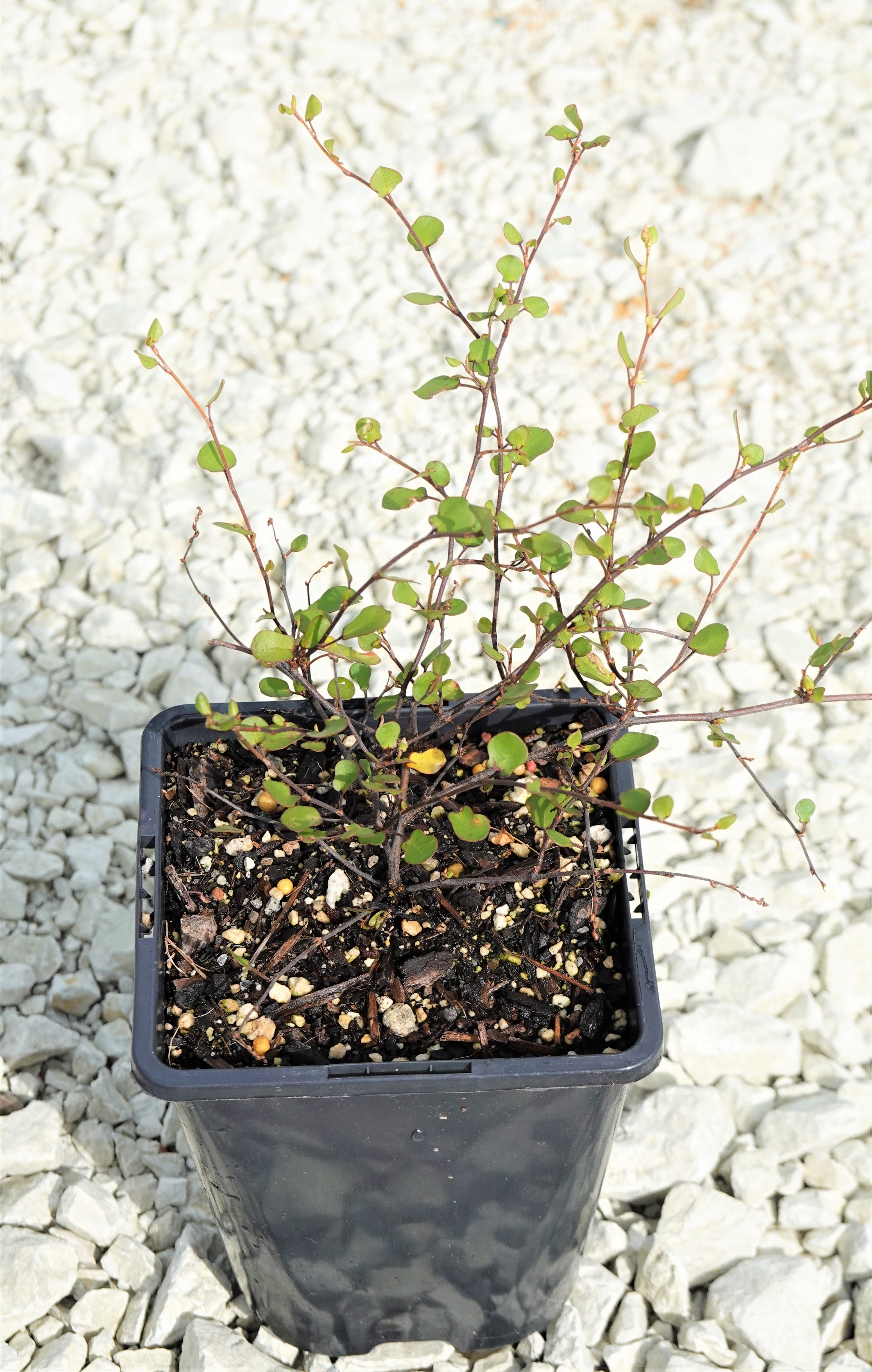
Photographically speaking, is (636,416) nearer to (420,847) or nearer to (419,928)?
(420,847)

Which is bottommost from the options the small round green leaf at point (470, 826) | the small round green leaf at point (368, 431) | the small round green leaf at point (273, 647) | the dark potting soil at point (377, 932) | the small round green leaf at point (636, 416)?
the dark potting soil at point (377, 932)

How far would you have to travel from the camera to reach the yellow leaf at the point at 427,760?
44.0 inches

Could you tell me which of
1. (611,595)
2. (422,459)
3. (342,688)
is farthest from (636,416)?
(422,459)

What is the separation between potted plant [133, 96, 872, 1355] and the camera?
1061 millimetres

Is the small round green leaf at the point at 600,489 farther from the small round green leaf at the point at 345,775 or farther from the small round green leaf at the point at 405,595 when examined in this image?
the small round green leaf at the point at 345,775

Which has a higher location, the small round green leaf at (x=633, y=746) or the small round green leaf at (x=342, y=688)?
the small round green leaf at (x=342, y=688)

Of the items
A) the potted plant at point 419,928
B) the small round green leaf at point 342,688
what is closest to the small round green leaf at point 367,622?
the potted plant at point 419,928

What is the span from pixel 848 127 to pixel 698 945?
216 cm

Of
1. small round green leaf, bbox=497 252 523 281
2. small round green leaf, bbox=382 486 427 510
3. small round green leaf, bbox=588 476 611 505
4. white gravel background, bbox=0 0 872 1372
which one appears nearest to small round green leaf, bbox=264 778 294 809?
small round green leaf, bbox=382 486 427 510

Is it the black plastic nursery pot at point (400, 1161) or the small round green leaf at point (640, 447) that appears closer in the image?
the small round green leaf at point (640, 447)

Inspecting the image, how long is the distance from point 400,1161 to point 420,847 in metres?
0.34

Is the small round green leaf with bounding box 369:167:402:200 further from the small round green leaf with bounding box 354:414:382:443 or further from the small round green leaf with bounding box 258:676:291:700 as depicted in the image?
the small round green leaf with bounding box 258:676:291:700

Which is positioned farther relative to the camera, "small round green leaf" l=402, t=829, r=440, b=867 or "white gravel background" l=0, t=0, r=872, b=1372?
"white gravel background" l=0, t=0, r=872, b=1372

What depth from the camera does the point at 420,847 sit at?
1079mm
